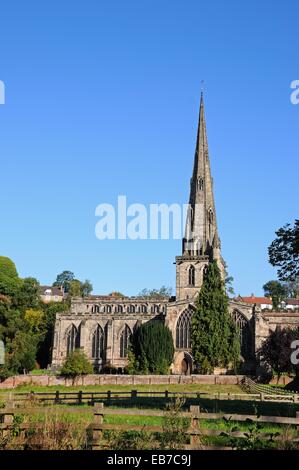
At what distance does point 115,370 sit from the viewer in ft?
229

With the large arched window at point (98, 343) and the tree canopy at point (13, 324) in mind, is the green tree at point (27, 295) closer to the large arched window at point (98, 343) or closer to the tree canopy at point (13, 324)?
the tree canopy at point (13, 324)

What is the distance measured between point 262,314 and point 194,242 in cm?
1403

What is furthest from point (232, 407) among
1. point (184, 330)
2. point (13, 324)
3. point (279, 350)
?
point (184, 330)

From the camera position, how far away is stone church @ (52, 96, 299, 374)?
6794cm

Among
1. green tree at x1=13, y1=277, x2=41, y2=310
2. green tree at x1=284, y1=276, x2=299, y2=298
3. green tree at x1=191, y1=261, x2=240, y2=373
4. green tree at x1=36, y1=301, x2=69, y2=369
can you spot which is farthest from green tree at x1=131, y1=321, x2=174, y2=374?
green tree at x1=284, y1=276, x2=299, y2=298

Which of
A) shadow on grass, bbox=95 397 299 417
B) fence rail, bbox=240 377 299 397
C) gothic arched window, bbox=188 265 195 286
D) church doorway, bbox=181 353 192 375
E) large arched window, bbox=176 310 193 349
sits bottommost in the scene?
fence rail, bbox=240 377 299 397

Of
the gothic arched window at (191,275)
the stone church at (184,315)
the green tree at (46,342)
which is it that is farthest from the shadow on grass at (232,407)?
the green tree at (46,342)

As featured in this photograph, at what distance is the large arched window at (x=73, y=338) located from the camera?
246 feet

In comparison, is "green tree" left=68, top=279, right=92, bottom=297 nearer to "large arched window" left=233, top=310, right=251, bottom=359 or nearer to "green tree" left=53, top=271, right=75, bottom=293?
"green tree" left=53, top=271, right=75, bottom=293

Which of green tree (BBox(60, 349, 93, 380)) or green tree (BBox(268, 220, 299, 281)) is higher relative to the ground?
green tree (BBox(268, 220, 299, 281))

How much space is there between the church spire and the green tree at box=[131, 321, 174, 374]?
47.1ft

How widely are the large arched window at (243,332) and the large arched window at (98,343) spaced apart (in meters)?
17.5

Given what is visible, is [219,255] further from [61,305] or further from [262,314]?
[61,305]

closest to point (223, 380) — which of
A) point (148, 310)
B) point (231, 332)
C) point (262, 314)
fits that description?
point (231, 332)
